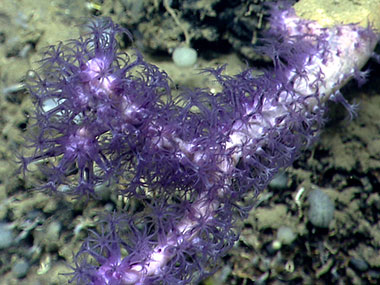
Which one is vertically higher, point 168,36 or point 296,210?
point 168,36

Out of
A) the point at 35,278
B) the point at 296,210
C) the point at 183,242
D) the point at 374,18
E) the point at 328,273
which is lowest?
the point at 35,278

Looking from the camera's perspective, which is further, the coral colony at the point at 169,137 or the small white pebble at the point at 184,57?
the small white pebble at the point at 184,57

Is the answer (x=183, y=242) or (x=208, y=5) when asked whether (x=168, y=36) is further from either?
(x=183, y=242)

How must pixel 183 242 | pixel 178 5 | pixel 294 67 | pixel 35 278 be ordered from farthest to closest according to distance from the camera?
pixel 178 5
pixel 35 278
pixel 294 67
pixel 183 242

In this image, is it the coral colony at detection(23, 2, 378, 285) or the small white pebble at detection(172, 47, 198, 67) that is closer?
the coral colony at detection(23, 2, 378, 285)

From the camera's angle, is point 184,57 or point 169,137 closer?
point 169,137

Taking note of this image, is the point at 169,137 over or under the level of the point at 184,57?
over

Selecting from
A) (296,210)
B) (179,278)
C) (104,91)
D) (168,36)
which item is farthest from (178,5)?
(179,278)

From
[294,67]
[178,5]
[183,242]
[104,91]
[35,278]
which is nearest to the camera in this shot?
[104,91]
